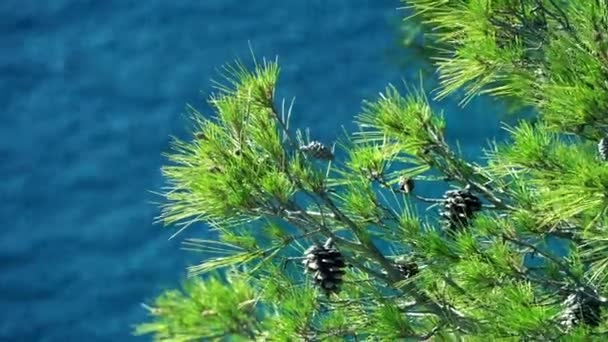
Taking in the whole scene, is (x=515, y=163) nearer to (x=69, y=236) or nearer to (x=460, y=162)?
(x=460, y=162)

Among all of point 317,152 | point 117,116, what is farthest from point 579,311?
point 117,116

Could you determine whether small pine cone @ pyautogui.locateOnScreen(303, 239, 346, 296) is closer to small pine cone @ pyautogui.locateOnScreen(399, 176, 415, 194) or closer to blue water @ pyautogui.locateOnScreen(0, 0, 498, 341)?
small pine cone @ pyautogui.locateOnScreen(399, 176, 415, 194)

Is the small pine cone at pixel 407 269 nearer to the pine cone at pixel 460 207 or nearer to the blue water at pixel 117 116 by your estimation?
the pine cone at pixel 460 207

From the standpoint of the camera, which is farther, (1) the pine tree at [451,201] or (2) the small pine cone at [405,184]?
(2) the small pine cone at [405,184]

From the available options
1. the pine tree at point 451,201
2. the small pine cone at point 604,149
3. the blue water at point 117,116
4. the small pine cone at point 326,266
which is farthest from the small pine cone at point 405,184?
the blue water at point 117,116

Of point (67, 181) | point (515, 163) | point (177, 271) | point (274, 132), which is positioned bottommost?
point (515, 163)

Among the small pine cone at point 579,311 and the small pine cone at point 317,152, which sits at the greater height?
the small pine cone at point 317,152

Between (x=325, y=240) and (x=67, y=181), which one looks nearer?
(x=325, y=240)

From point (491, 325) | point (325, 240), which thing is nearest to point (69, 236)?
point (325, 240)
